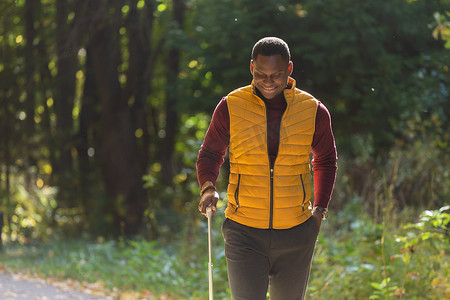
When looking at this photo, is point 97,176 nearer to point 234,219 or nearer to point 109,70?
point 109,70

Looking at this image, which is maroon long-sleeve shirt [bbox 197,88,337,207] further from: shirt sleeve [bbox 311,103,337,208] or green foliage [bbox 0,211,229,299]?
green foliage [bbox 0,211,229,299]

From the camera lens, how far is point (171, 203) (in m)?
14.3

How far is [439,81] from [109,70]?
6.19 meters

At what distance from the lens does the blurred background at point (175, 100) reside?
399 inches

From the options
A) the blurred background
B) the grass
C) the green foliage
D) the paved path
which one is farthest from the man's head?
the paved path

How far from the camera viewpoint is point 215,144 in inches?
145

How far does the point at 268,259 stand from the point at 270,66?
3.21 feet

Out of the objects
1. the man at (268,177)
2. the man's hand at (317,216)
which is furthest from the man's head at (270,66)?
the man's hand at (317,216)

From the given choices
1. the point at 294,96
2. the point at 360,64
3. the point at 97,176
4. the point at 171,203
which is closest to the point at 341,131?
the point at 360,64

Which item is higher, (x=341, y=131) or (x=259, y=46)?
(x=259, y=46)

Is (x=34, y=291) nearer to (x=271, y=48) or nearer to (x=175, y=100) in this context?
(x=271, y=48)

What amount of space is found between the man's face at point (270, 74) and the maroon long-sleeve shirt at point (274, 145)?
0.26 feet

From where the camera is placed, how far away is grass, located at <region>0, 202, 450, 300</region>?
19.7 feet

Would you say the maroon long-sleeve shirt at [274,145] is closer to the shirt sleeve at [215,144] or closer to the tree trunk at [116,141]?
the shirt sleeve at [215,144]
